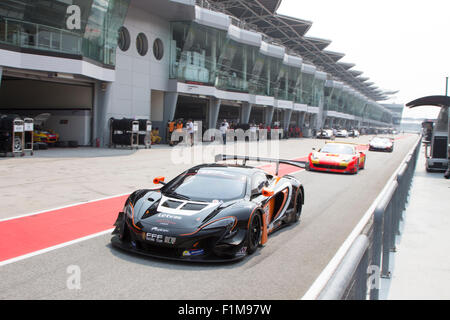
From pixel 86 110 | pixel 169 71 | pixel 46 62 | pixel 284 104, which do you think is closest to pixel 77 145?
pixel 86 110

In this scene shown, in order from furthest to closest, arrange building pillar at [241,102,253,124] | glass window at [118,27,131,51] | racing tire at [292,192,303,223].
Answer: building pillar at [241,102,253,124] → glass window at [118,27,131,51] → racing tire at [292,192,303,223]

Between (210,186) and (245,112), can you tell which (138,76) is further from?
(210,186)

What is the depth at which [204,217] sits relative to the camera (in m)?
5.62

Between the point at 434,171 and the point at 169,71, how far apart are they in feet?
65.8

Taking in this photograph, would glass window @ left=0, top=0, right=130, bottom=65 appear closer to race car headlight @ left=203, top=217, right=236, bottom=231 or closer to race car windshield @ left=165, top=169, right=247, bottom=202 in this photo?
race car windshield @ left=165, top=169, right=247, bottom=202

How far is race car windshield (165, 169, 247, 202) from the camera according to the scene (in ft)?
20.9

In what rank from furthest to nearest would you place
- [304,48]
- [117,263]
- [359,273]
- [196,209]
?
[304,48] → [196,209] → [117,263] → [359,273]

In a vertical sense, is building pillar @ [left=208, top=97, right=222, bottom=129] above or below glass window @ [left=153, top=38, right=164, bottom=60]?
below

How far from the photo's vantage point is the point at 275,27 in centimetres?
6122

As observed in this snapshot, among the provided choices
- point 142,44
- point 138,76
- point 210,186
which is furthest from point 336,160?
point 142,44

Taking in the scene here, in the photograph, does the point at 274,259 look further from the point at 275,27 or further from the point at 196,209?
the point at 275,27

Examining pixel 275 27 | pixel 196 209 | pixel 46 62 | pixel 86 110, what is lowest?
pixel 196 209

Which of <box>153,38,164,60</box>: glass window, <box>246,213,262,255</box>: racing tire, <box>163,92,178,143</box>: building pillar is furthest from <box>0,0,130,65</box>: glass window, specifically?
<box>246,213,262,255</box>: racing tire

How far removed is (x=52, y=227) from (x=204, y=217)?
312 centimetres
